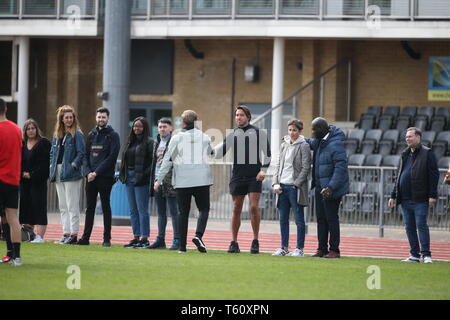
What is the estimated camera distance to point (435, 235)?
A: 21016mm

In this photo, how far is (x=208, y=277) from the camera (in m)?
11.6

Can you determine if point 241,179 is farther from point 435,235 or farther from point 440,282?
point 435,235

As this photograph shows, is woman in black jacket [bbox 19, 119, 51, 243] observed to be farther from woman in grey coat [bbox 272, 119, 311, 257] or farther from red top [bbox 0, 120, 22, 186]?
red top [bbox 0, 120, 22, 186]

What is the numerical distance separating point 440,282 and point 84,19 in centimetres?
1828

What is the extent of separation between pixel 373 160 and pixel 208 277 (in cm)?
1438

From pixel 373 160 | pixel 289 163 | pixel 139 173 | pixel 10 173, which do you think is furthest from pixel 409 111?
pixel 10 173

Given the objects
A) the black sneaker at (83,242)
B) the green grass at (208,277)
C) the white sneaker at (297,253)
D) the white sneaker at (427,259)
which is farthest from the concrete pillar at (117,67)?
the white sneaker at (427,259)

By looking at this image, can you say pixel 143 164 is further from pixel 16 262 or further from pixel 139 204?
pixel 16 262

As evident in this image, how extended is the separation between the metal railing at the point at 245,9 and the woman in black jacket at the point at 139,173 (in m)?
11.8

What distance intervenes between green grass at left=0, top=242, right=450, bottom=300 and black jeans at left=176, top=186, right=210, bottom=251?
334 mm

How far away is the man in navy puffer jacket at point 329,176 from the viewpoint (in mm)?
14727

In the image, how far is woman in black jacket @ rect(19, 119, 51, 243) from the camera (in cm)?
1636

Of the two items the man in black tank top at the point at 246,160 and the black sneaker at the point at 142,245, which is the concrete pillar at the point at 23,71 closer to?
the black sneaker at the point at 142,245
